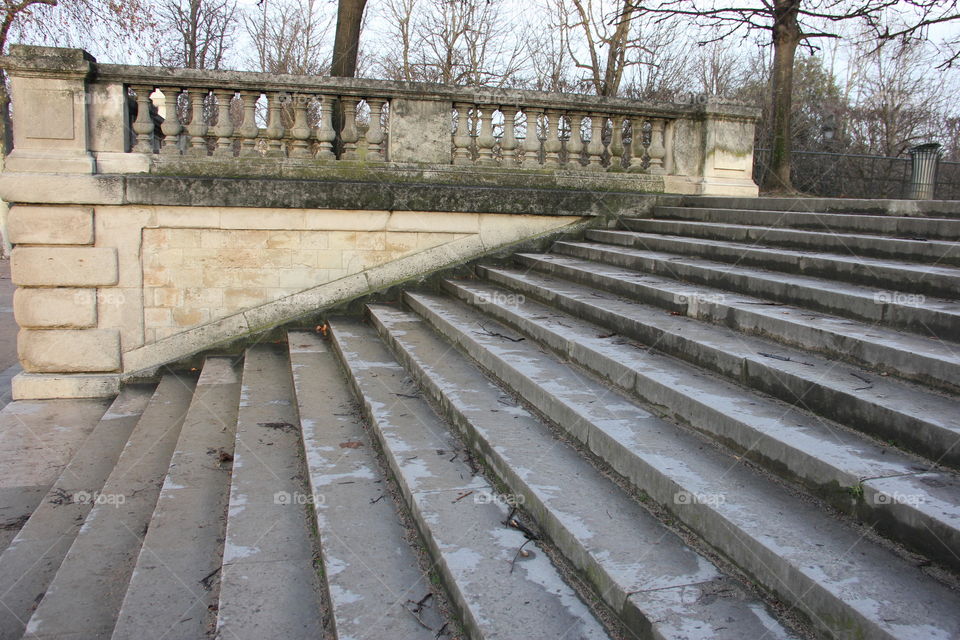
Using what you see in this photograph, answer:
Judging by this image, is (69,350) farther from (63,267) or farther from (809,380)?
(809,380)

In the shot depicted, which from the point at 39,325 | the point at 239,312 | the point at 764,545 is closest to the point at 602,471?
the point at 764,545

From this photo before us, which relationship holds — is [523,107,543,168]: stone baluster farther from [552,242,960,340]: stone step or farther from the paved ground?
the paved ground

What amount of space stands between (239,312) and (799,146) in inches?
705

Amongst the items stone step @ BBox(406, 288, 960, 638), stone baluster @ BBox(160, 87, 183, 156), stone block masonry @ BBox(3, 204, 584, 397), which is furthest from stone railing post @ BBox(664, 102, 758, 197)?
stone baluster @ BBox(160, 87, 183, 156)

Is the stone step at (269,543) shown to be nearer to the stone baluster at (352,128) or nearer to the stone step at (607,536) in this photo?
the stone step at (607,536)

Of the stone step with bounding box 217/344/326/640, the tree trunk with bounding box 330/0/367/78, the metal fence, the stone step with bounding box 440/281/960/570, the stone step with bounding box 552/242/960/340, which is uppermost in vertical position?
the tree trunk with bounding box 330/0/367/78

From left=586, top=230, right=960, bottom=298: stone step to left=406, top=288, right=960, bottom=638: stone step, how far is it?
1738 mm

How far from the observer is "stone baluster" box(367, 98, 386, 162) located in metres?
7.16

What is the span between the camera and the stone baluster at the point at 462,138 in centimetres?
739

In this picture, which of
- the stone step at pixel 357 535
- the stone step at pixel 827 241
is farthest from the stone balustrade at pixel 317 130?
the stone step at pixel 357 535

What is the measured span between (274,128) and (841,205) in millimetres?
5201

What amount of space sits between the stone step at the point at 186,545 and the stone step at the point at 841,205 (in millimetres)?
4897

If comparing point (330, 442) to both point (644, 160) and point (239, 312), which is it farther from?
point (644, 160)

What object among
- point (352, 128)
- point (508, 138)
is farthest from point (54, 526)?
point (508, 138)
